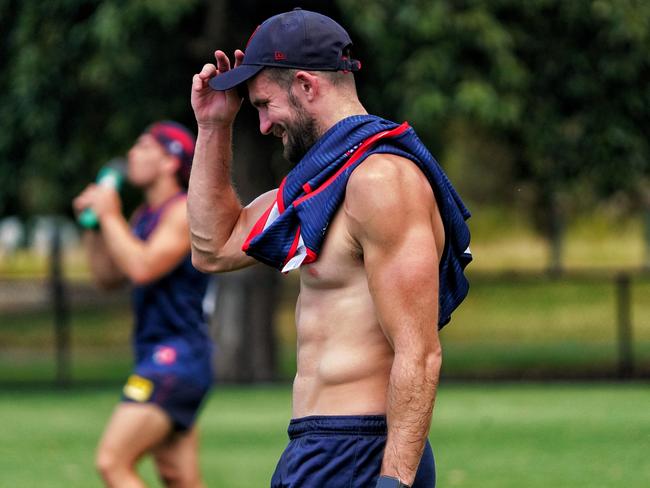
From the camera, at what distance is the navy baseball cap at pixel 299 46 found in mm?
4043

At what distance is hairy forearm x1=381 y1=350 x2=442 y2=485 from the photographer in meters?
3.77

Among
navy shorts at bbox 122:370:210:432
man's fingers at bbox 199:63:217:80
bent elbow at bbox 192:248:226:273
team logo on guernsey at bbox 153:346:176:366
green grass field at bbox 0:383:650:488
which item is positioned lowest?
green grass field at bbox 0:383:650:488

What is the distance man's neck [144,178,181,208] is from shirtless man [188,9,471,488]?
3.10m

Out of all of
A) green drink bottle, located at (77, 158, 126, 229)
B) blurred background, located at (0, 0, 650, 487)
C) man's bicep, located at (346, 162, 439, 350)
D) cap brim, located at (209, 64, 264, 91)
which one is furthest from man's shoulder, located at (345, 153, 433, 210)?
blurred background, located at (0, 0, 650, 487)

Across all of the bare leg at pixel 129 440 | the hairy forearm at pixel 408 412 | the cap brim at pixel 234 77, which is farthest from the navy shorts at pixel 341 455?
the bare leg at pixel 129 440

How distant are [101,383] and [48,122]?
141 inches

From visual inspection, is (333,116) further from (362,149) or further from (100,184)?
(100,184)

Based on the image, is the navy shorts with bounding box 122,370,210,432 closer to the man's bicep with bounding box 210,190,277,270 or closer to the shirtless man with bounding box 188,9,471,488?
the man's bicep with bounding box 210,190,277,270

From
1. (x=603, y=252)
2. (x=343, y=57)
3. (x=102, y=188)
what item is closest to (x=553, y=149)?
(x=102, y=188)

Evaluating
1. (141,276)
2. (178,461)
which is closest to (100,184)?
(141,276)

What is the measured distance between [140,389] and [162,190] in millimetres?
1092

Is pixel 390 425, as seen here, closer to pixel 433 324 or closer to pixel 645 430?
pixel 433 324

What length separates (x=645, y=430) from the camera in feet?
41.1

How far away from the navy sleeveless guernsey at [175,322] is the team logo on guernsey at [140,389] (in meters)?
0.12
